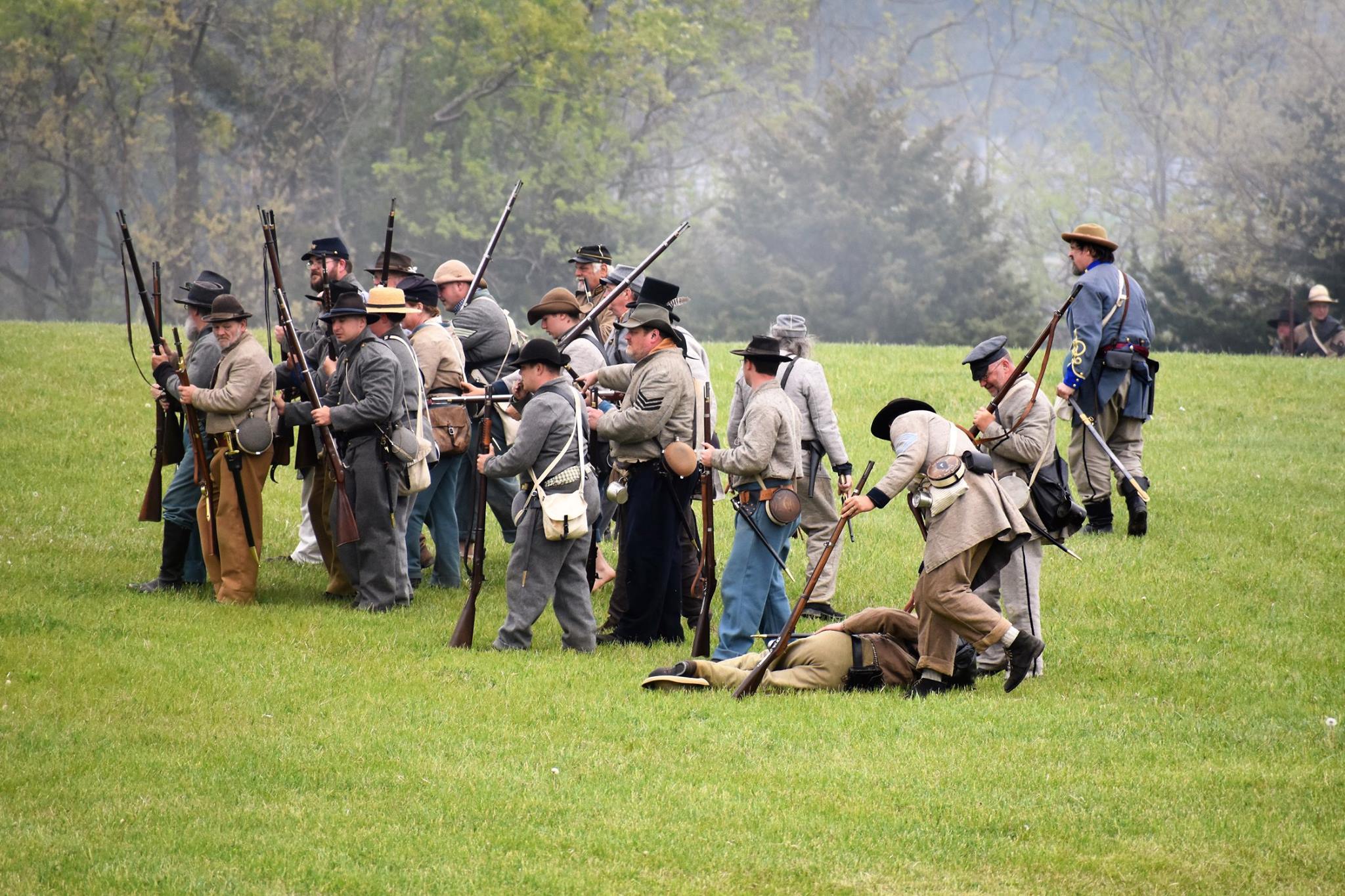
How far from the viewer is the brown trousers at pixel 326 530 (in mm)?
11352

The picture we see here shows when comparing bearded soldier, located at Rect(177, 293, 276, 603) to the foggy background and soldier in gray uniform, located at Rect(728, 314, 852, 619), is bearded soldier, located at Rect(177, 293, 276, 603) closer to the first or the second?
soldier in gray uniform, located at Rect(728, 314, 852, 619)

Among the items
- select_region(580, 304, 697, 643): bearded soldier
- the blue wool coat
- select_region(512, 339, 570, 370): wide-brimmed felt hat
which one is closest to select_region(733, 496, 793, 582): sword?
select_region(580, 304, 697, 643): bearded soldier

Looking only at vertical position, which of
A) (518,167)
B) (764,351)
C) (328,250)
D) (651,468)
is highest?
(518,167)

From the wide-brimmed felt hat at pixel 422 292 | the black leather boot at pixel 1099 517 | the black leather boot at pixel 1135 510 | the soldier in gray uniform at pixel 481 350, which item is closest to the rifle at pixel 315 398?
the wide-brimmed felt hat at pixel 422 292

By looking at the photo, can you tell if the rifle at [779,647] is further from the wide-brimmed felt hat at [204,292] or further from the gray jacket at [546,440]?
the wide-brimmed felt hat at [204,292]

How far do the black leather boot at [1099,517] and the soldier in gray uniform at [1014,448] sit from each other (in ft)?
13.9

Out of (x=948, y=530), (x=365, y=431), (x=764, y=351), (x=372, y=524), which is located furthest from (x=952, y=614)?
(x=365, y=431)

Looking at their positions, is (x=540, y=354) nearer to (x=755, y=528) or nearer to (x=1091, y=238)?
(x=755, y=528)

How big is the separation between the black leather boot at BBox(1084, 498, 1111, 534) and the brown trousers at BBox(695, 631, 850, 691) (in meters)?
5.46

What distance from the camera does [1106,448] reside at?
41.9 ft

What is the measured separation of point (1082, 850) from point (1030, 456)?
3505 mm

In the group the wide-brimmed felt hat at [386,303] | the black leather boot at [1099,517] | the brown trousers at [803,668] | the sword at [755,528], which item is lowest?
the brown trousers at [803,668]

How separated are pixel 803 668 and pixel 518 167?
36226mm

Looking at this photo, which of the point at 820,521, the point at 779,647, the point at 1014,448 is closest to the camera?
the point at 779,647
